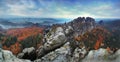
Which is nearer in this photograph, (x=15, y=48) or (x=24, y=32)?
(x=15, y=48)

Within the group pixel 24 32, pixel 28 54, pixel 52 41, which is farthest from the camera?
pixel 24 32

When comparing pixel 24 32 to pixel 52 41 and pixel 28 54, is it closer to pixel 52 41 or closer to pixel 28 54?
pixel 28 54

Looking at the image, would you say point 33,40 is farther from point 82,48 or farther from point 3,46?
point 82,48

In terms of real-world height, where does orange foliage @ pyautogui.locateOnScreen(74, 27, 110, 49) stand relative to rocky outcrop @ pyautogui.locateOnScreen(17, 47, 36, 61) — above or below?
above

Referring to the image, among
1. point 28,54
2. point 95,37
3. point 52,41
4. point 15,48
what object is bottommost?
point 28,54

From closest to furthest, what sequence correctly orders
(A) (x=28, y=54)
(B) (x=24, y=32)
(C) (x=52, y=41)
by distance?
(A) (x=28, y=54) < (C) (x=52, y=41) < (B) (x=24, y=32)

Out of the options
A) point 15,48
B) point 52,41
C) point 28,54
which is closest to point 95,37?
point 52,41

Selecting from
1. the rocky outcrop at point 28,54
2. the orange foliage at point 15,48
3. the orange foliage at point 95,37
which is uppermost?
the orange foliage at point 95,37

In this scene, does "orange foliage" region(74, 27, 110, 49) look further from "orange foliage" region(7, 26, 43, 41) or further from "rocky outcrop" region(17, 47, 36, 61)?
"rocky outcrop" region(17, 47, 36, 61)

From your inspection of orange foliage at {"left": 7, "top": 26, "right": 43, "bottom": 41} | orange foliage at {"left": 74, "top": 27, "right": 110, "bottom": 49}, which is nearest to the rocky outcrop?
orange foliage at {"left": 7, "top": 26, "right": 43, "bottom": 41}

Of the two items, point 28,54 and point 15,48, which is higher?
point 15,48

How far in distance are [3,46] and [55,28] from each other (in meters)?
1.93

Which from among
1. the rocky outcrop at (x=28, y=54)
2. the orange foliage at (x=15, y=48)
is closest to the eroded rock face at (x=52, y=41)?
the rocky outcrop at (x=28, y=54)

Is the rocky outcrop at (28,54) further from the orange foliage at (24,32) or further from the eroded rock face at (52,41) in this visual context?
the orange foliage at (24,32)
